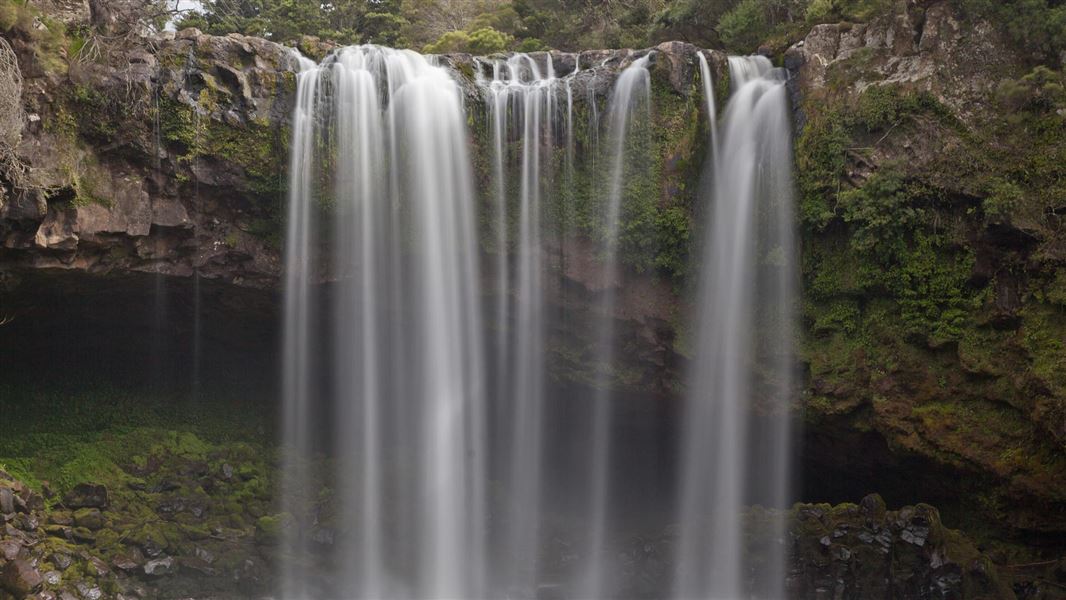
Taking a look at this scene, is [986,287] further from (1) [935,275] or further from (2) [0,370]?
(2) [0,370]

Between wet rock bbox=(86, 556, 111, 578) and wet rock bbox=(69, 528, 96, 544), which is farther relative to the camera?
wet rock bbox=(69, 528, 96, 544)

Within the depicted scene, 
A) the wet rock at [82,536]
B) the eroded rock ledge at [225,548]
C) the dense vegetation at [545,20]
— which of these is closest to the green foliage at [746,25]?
the dense vegetation at [545,20]

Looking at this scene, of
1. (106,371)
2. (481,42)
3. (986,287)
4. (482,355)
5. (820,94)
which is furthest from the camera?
(481,42)

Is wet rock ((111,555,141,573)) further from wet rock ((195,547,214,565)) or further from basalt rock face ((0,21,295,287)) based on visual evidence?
basalt rock face ((0,21,295,287))

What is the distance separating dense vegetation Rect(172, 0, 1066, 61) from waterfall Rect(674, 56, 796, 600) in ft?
7.09

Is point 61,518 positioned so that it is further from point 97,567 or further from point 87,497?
point 97,567

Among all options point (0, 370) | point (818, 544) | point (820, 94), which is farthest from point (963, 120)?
point (0, 370)

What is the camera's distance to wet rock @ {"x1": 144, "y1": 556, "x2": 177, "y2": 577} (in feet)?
50.2

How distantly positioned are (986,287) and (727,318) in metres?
4.44

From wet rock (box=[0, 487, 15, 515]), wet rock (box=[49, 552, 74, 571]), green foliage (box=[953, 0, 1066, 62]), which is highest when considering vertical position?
green foliage (box=[953, 0, 1066, 62])

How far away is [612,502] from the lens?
785 inches

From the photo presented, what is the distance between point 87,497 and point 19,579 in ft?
9.03

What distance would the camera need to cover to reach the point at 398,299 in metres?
17.3

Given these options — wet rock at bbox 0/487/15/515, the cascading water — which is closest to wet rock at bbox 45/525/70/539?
wet rock at bbox 0/487/15/515
